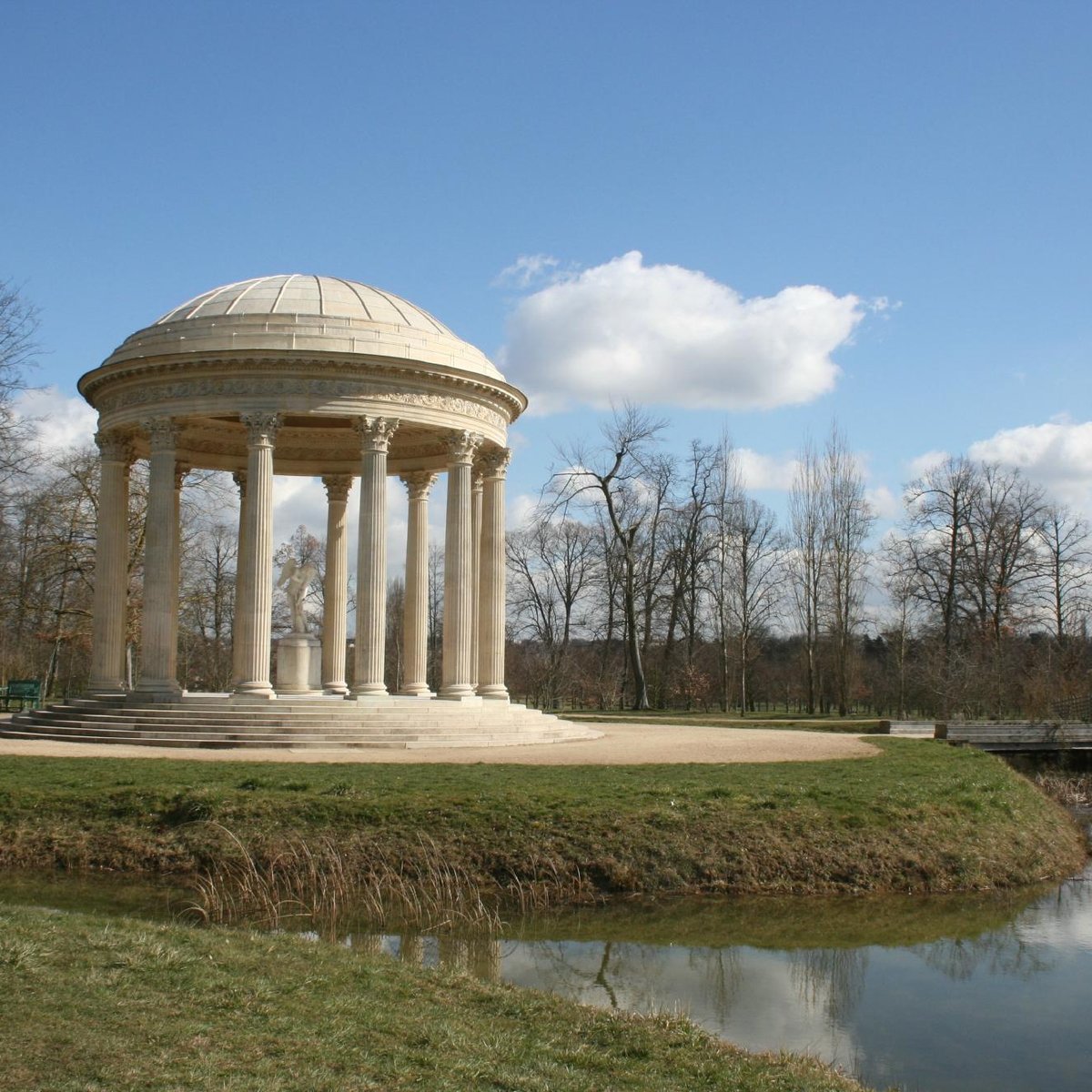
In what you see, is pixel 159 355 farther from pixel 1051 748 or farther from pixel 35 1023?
pixel 1051 748

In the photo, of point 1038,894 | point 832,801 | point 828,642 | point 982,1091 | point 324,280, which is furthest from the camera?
point 828,642

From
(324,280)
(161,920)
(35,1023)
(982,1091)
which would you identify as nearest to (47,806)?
(161,920)

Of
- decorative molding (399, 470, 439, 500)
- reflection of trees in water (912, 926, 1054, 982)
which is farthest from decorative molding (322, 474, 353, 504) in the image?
reflection of trees in water (912, 926, 1054, 982)

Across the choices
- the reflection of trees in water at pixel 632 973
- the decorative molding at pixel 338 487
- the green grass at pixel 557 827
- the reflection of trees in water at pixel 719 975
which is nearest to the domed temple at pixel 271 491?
the decorative molding at pixel 338 487

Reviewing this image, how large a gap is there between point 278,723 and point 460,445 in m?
12.0

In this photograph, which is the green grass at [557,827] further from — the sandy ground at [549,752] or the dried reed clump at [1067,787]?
the dried reed clump at [1067,787]

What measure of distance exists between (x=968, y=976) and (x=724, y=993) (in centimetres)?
416

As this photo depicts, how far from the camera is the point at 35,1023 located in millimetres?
11164

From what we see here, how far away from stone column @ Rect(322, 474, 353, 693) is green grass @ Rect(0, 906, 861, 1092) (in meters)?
33.0

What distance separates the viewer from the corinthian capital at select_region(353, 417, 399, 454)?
40.4m

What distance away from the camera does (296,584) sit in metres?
44.5

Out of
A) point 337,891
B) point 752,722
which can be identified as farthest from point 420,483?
point 337,891

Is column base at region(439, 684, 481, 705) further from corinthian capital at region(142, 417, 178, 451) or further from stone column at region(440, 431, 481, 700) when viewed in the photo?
corinthian capital at region(142, 417, 178, 451)

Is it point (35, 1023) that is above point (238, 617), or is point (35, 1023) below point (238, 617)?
below
